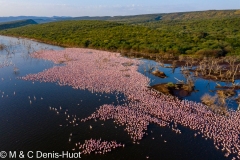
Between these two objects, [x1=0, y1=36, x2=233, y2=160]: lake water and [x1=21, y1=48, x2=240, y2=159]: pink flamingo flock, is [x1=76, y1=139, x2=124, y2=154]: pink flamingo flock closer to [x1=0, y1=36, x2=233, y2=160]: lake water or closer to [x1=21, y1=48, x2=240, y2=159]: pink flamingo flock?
[x1=0, y1=36, x2=233, y2=160]: lake water

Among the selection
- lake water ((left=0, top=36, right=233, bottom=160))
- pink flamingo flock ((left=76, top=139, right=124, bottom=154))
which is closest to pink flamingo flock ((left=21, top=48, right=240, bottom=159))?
lake water ((left=0, top=36, right=233, bottom=160))

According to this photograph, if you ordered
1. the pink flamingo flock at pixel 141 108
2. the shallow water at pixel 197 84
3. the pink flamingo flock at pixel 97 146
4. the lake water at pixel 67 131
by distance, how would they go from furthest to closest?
1. the shallow water at pixel 197 84
2. the pink flamingo flock at pixel 141 108
3. the lake water at pixel 67 131
4. the pink flamingo flock at pixel 97 146

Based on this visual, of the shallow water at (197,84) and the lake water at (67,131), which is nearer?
the lake water at (67,131)

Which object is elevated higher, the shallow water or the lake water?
the lake water

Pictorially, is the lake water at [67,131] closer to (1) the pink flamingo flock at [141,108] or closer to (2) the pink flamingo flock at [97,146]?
(2) the pink flamingo flock at [97,146]

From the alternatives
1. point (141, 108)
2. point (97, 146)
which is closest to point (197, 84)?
point (141, 108)

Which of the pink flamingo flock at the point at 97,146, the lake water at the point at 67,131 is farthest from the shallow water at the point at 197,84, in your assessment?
the pink flamingo flock at the point at 97,146

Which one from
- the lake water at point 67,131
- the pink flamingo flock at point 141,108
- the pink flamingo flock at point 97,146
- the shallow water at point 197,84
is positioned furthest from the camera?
the shallow water at point 197,84

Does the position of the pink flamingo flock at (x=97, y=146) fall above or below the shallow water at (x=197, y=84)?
above
